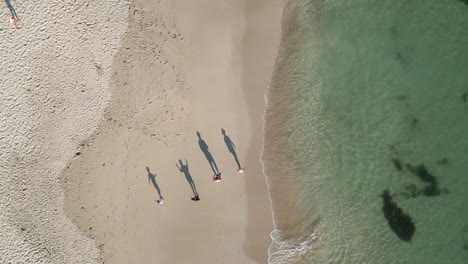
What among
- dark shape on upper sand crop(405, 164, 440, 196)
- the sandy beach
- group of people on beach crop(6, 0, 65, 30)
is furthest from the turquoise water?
group of people on beach crop(6, 0, 65, 30)

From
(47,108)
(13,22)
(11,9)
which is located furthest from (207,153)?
(11,9)

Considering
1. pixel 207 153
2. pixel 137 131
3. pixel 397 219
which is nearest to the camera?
pixel 397 219

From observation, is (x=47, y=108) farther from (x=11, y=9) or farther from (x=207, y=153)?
(x=207, y=153)

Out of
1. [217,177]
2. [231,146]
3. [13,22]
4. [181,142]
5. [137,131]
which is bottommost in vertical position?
[217,177]

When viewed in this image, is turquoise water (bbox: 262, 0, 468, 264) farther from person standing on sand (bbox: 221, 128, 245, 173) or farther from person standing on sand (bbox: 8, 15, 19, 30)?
person standing on sand (bbox: 8, 15, 19, 30)

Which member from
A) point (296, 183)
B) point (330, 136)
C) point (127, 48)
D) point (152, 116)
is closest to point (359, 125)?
point (330, 136)

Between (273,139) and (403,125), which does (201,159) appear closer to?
(273,139)
